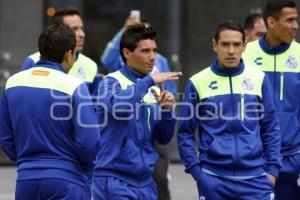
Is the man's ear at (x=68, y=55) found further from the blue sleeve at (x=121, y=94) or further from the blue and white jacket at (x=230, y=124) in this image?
the blue and white jacket at (x=230, y=124)

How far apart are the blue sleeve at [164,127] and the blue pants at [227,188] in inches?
15.9

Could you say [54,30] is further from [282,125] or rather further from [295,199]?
[295,199]

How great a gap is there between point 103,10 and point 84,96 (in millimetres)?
8488

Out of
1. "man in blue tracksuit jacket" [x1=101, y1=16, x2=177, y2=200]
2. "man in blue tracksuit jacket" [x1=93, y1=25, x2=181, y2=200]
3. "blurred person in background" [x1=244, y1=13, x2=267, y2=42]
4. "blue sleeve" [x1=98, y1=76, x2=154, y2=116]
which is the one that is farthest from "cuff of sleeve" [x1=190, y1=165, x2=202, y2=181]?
"blurred person in background" [x1=244, y1=13, x2=267, y2=42]

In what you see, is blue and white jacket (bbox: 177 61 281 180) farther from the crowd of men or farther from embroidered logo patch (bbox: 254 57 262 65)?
embroidered logo patch (bbox: 254 57 262 65)

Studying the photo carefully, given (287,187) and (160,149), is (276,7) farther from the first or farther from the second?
(160,149)

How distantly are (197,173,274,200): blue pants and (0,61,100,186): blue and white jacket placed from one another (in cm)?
103

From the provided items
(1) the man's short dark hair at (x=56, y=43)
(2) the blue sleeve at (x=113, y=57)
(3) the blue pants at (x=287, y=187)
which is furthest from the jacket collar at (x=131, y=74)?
(2) the blue sleeve at (x=113, y=57)

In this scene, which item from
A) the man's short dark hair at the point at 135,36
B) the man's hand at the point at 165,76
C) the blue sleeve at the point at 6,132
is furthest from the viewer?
the man's short dark hair at the point at 135,36

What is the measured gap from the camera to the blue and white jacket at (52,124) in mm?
6902

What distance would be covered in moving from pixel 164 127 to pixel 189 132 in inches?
8.1

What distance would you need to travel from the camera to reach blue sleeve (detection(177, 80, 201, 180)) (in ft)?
25.4

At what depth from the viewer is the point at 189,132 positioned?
7879 millimetres

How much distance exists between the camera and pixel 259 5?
1538cm
